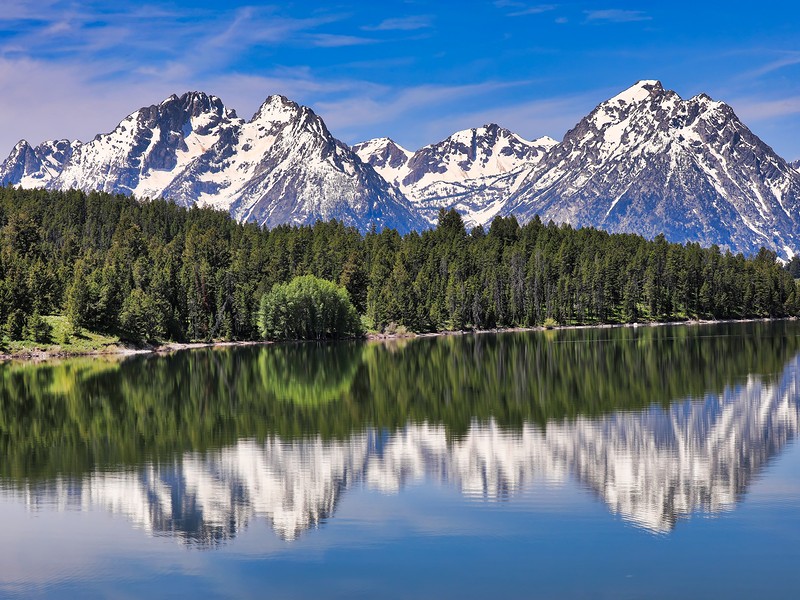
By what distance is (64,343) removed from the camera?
552 ft

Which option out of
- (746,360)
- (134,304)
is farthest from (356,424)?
(134,304)

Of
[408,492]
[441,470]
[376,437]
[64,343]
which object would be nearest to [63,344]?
[64,343]

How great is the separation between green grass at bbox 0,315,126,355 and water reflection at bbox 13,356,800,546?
385 feet

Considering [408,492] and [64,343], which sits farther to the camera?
[64,343]

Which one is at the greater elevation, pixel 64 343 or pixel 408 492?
pixel 64 343

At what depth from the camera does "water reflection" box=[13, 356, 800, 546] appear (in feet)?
132

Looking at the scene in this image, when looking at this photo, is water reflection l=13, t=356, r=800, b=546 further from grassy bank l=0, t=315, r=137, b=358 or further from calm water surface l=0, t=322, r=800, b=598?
grassy bank l=0, t=315, r=137, b=358

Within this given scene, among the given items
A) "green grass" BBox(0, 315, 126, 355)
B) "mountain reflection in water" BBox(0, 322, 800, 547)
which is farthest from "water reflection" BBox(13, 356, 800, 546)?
"green grass" BBox(0, 315, 126, 355)

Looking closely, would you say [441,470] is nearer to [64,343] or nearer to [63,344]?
[63,344]

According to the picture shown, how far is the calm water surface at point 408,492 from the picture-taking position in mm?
31516

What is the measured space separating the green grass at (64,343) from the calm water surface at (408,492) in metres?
77.3

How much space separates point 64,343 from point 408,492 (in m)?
139

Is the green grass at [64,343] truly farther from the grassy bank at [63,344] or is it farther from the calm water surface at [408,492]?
the calm water surface at [408,492]

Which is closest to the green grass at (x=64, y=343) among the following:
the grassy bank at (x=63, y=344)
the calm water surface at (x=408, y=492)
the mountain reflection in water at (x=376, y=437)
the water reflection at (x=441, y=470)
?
the grassy bank at (x=63, y=344)
